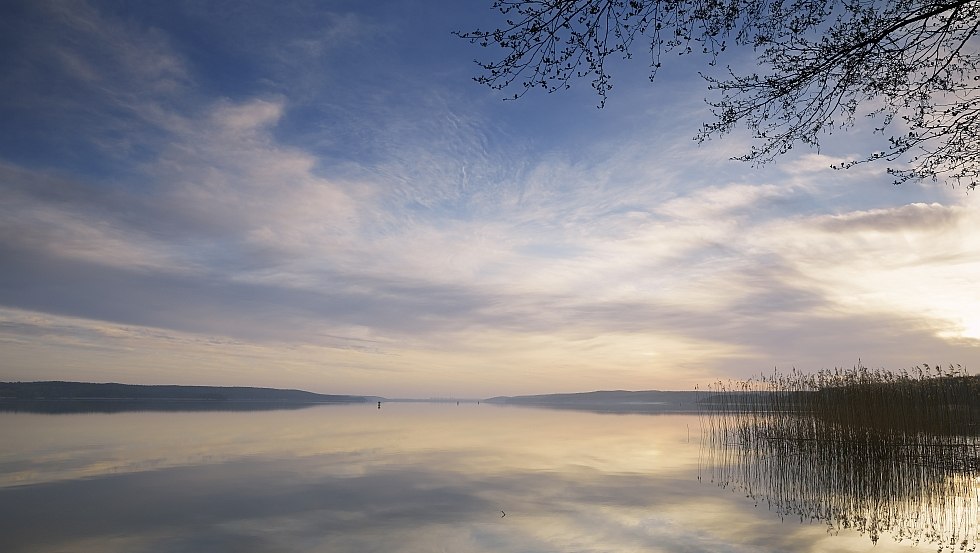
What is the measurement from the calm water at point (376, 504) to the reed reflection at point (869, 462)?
540 mm

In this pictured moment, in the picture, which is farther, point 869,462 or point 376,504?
point 869,462

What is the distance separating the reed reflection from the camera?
6.84 meters

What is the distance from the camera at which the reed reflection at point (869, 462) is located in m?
6.84

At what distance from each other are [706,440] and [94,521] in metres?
15.6

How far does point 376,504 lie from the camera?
764 cm

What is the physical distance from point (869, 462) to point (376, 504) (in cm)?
875

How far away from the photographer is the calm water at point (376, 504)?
582 centimetres

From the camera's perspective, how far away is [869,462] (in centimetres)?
1079

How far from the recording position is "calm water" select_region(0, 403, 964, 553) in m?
5.82

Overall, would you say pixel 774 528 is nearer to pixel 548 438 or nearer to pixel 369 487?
pixel 369 487

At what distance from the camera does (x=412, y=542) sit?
5.82 m

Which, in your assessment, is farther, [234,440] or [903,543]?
[234,440]

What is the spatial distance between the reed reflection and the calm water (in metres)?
0.54

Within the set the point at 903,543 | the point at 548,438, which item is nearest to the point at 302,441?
the point at 548,438
